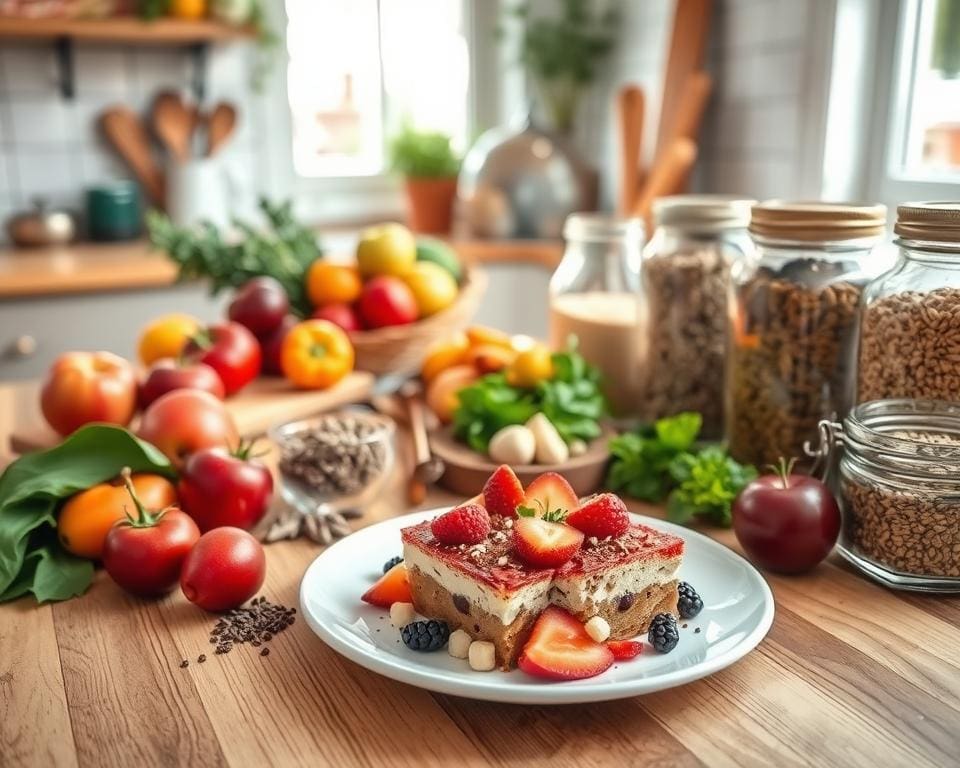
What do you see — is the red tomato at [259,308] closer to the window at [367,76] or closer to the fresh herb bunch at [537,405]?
the fresh herb bunch at [537,405]

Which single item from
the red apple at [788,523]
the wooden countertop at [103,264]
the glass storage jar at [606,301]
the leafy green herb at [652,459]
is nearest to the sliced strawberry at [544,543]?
the red apple at [788,523]

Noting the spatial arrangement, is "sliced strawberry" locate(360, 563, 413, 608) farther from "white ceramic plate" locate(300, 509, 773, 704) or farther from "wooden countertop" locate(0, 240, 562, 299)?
"wooden countertop" locate(0, 240, 562, 299)

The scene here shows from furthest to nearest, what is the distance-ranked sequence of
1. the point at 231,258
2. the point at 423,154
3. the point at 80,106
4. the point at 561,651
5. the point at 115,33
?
the point at 423,154, the point at 80,106, the point at 115,33, the point at 231,258, the point at 561,651

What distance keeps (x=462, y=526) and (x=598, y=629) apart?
13 cm

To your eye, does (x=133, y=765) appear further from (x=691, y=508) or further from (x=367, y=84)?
(x=367, y=84)

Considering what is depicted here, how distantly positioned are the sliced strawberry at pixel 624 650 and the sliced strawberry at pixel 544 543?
0.08 m

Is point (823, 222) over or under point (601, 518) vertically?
over

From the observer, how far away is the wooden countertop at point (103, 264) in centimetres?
211

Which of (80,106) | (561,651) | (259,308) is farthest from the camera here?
(80,106)

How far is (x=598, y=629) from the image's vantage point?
69 centimetres

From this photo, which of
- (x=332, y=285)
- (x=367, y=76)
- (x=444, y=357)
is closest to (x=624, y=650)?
(x=444, y=357)

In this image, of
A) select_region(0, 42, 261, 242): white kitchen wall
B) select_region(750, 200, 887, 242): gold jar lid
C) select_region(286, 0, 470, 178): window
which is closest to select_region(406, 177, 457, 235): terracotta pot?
select_region(286, 0, 470, 178): window

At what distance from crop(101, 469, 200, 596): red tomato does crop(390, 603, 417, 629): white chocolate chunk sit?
8.1 inches

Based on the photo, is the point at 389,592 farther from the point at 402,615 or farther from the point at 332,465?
the point at 332,465
